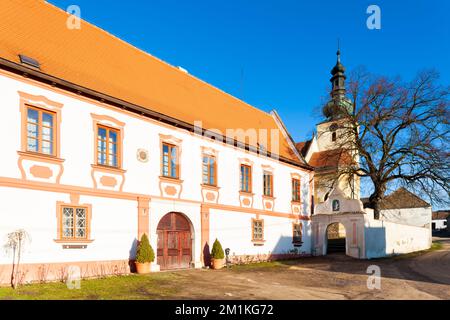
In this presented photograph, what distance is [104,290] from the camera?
12.0 meters

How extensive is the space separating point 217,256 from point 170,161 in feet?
16.5

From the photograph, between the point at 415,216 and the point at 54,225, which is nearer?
the point at 54,225

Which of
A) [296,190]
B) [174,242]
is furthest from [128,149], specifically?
[296,190]

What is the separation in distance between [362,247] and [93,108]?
1889 centimetres

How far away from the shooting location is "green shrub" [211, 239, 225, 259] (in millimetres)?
19511

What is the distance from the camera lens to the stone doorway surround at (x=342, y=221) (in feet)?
86.6

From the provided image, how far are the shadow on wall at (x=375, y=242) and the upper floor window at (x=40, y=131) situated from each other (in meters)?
20.2

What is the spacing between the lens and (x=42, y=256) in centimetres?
1317

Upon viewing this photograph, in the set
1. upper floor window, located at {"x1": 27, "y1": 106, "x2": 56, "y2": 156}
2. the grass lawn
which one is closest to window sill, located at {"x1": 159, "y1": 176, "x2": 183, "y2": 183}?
the grass lawn

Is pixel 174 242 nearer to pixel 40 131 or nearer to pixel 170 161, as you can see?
pixel 170 161

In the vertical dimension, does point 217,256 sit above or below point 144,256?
below

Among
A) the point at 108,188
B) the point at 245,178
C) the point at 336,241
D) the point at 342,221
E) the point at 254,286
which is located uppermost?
the point at 245,178

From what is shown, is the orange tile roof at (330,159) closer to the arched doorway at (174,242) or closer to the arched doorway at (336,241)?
the arched doorway at (336,241)
